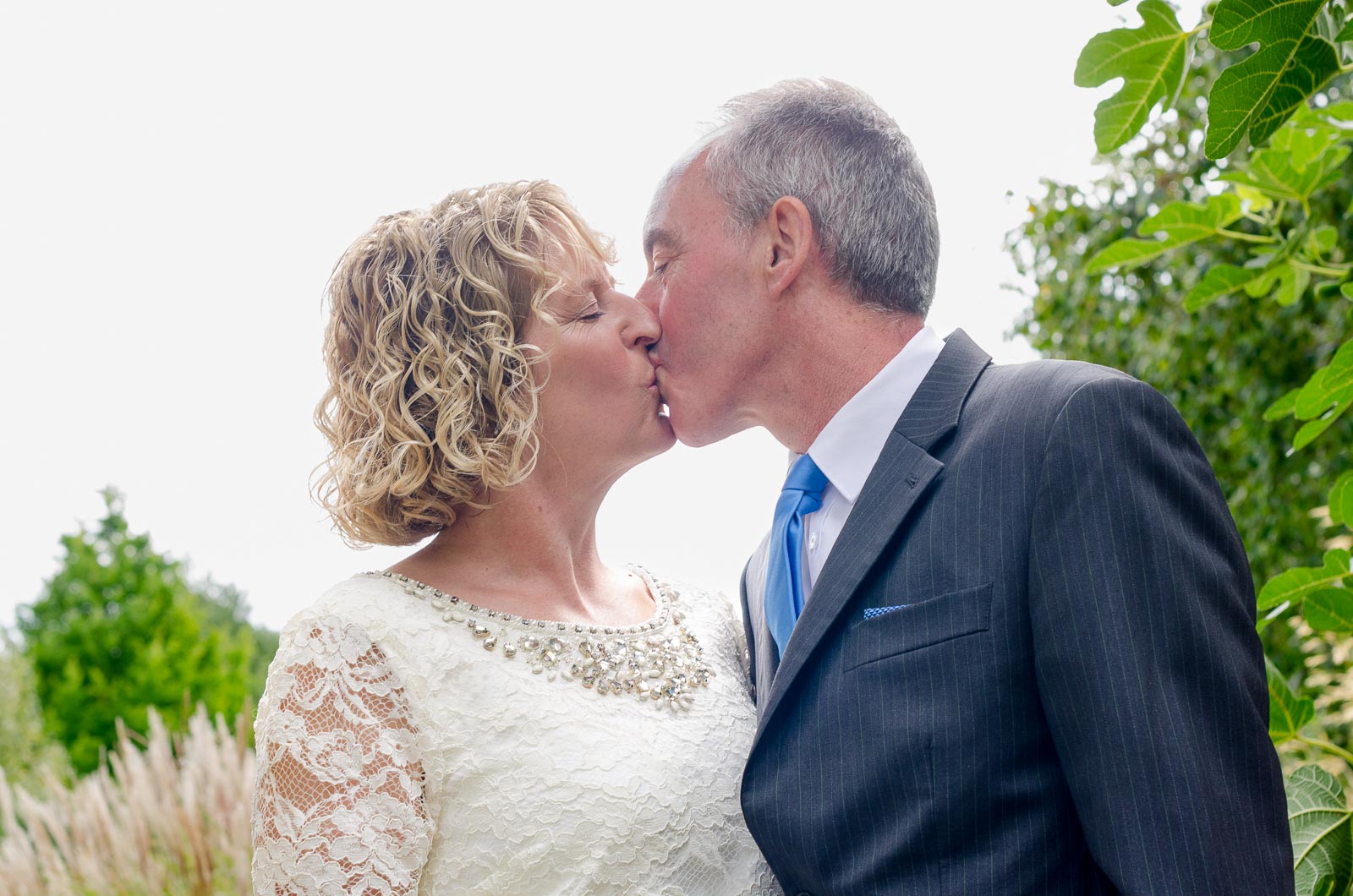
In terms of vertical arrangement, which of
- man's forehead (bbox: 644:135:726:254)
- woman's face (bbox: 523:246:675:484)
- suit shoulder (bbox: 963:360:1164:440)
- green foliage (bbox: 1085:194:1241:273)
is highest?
man's forehead (bbox: 644:135:726:254)

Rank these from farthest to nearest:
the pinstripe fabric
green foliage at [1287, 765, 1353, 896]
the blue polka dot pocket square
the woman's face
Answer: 1. the woman's face
2. green foliage at [1287, 765, 1353, 896]
3. the blue polka dot pocket square
4. the pinstripe fabric

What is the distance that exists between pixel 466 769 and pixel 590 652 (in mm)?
376

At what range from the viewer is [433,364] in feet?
7.07

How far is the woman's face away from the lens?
7.34 ft

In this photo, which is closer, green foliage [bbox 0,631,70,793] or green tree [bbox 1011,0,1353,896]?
green tree [bbox 1011,0,1353,896]

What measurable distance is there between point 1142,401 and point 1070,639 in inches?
13.2

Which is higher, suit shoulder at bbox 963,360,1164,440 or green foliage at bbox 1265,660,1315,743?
suit shoulder at bbox 963,360,1164,440

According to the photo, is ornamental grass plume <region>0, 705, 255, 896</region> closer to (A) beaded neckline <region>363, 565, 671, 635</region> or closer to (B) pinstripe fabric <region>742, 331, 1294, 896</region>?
(A) beaded neckline <region>363, 565, 671, 635</region>

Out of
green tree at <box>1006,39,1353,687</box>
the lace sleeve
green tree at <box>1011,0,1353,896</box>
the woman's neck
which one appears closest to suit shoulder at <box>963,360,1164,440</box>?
green tree at <box>1011,0,1353,896</box>

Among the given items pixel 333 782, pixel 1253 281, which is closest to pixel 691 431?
pixel 333 782

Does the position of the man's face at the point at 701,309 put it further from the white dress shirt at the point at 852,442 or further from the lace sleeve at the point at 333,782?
the lace sleeve at the point at 333,782

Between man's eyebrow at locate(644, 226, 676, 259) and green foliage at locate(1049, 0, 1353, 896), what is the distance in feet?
2.68

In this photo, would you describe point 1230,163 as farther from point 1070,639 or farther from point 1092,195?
point 1070,639

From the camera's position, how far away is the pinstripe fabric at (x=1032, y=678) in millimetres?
1309
